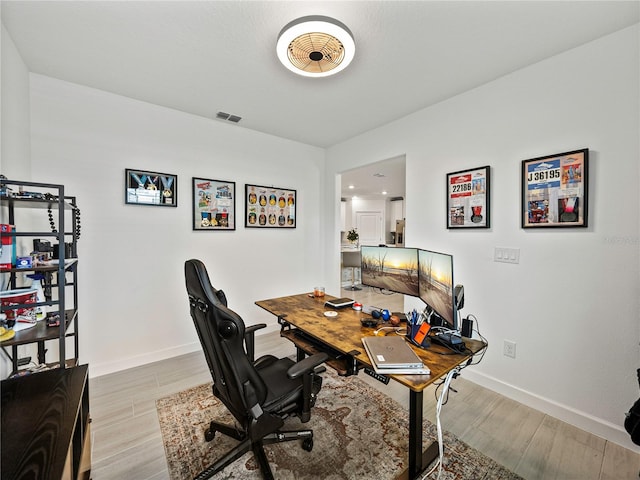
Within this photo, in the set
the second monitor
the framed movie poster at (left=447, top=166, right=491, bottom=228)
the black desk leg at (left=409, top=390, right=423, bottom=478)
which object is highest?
the framed movie poster at (left=447, top=166, right=491, bottom=228)

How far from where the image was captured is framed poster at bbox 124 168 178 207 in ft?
8.36

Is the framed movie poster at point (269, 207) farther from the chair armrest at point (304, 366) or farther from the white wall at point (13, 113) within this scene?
the chair armrest at point (304, 366)

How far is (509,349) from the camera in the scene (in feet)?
7.17

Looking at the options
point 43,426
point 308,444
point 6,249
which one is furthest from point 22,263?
point 308,444

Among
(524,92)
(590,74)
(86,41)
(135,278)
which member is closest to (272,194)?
(135,278)

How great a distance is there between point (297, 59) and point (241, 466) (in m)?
2.40

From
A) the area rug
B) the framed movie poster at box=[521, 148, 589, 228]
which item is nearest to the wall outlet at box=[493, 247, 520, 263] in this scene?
the framed movie poster at box=[521, 148, 589, 228]

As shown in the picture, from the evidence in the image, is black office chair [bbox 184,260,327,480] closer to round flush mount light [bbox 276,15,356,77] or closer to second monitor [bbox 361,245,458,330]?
second monitor [bbox 361,245,458,330]

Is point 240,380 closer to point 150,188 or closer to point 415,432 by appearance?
point 415,432

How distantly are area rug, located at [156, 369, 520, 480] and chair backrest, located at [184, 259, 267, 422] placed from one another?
0.50 metres

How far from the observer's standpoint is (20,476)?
69cm

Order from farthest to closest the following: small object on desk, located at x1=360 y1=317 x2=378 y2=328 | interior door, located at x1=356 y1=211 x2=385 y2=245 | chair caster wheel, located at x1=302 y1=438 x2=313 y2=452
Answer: interior door, located at x1=356 y1=211 x2=385 y2=245
small object on desk, located at x1=360 y1=317 x2=378 y2=328
chair caster wheel, located at x1=302 y1=438 x2=313 y2=452

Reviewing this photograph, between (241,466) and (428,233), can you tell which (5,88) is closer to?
(241,466)

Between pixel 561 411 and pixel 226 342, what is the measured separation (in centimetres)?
235
